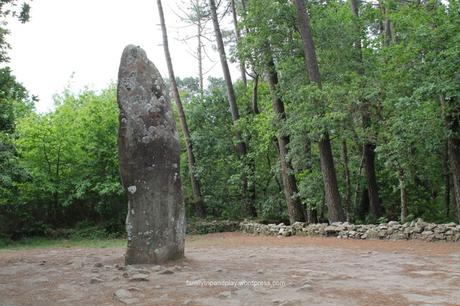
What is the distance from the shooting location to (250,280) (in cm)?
574

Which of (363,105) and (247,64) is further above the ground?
(247,64)

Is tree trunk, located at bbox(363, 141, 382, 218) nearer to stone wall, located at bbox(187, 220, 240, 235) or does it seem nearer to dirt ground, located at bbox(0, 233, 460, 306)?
stone wall, located at bbox(187, 220, 240, 235)

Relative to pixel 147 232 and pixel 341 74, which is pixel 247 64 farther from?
pixel 147 232

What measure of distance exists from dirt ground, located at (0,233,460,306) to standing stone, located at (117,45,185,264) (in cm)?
45

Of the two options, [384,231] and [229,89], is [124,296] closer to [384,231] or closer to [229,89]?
[384,231]

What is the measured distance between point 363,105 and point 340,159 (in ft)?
15.5

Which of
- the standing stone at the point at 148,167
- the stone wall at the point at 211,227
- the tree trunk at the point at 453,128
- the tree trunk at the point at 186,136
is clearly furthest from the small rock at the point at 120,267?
the tree trunk at the point at 186,136

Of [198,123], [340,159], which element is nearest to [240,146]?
[198,123]

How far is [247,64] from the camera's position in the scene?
588 inches

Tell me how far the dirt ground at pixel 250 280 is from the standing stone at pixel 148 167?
449 millimetres

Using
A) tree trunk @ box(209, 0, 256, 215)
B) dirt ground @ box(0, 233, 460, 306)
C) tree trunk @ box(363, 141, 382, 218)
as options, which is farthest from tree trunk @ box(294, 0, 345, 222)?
tree trunk @ box(209, 0, 256, 215)

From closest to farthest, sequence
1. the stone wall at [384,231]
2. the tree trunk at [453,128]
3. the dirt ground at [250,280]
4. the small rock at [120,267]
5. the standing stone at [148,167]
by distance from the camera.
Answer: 1. the dirt ground at [250,280]
2. the small rock at [120,267]
3. the standing stone at [148,167]
4. the stone wall at [384,231]
5. the tree trunk at [453,128]

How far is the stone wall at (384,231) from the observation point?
395 inches

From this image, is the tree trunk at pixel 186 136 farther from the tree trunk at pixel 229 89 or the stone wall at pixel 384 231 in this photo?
the stone wall at pixel 384 231
